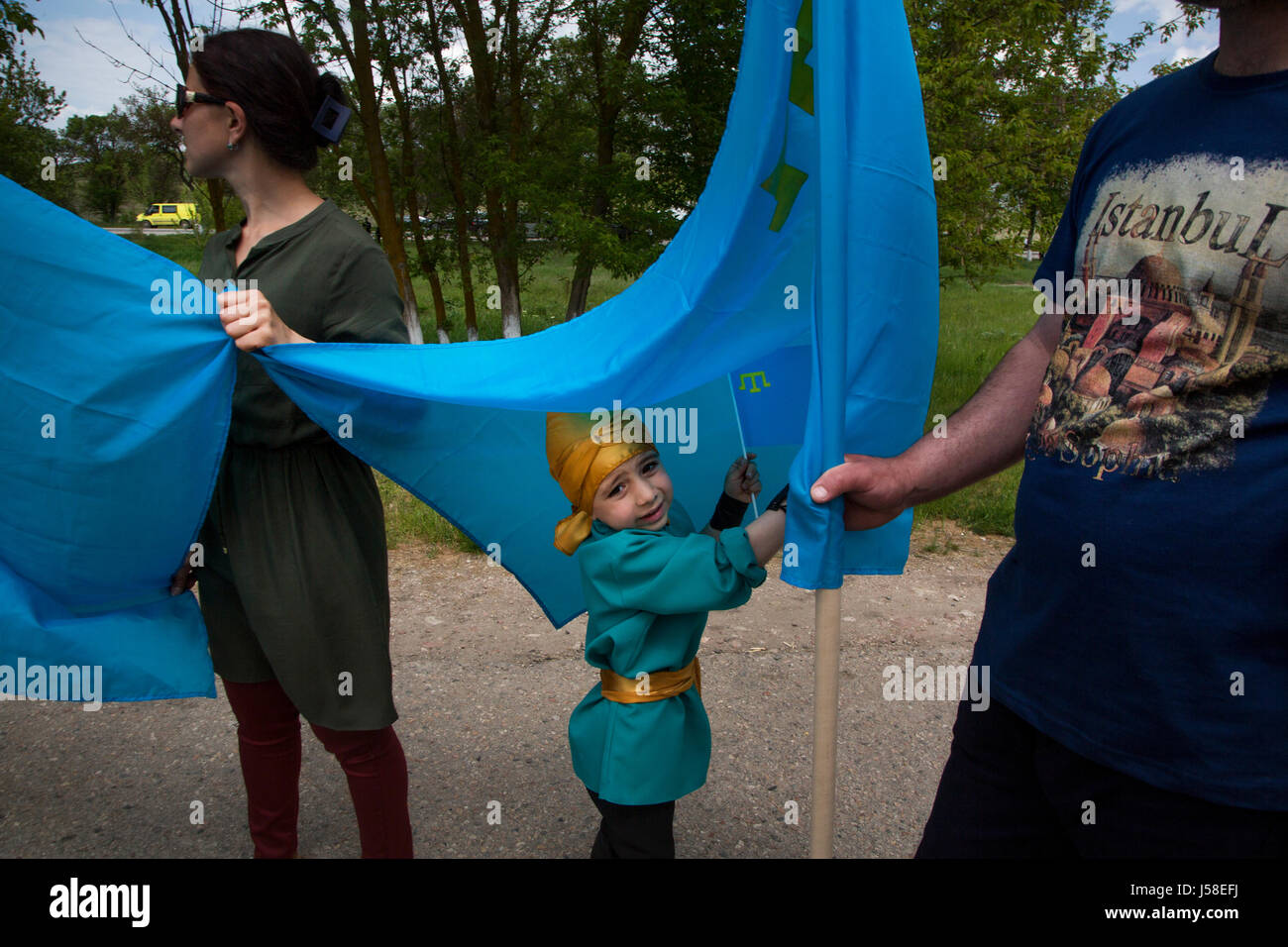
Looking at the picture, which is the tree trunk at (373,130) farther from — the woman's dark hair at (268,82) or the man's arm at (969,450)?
the man's arm at (969,450)

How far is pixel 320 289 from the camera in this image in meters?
2.35

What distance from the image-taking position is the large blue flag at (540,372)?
1.79 metres

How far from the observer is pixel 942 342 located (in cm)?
1471

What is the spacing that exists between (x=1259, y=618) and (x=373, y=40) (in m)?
10.9

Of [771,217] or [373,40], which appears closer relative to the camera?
[771,217]

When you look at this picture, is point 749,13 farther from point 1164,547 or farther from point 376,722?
point 376,722

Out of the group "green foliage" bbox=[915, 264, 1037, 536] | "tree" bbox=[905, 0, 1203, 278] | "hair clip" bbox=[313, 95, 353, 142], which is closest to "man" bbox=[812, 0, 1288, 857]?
"hair clip" bbox=[313, 95, 353, 142]

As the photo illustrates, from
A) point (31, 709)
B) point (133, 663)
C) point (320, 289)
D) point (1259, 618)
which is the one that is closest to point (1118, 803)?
point (1259, 618)

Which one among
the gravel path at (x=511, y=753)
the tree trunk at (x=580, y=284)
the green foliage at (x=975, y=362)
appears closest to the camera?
the gravel path at (x=511, y=753)

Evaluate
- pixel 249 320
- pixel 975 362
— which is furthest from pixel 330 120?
pixel 975 362

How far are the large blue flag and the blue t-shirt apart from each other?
0.38 meters

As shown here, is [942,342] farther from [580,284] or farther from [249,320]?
[249,320]

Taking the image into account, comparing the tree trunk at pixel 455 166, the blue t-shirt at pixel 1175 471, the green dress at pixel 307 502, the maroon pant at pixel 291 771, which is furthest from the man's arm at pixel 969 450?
the tree trunk at pixel 455 166

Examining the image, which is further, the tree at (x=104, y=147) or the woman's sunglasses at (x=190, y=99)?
the tree at (x=104, y=147)
